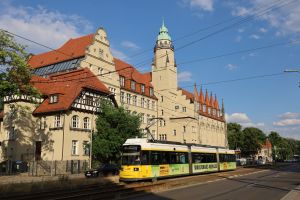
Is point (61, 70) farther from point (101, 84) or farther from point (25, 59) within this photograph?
point (25, 59)

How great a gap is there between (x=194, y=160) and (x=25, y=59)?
18.6 m

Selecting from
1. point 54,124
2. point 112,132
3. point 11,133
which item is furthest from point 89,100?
point 11,133

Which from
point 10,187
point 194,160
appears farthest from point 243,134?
point 10,187

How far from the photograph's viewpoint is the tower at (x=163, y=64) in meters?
71.1

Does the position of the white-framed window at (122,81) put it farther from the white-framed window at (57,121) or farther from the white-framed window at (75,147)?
the white-framed window at (75,147)

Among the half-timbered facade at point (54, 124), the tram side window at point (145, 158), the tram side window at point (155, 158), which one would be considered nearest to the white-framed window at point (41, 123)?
the half-timbered facade at point (54, 124)

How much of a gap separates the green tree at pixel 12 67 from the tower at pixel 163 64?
41222 mm

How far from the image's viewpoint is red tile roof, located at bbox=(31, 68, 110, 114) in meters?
42.6

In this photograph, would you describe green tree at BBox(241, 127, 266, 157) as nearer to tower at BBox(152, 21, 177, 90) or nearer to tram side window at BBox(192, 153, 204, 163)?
→ tower at BBox(152, 21, 177, 90)

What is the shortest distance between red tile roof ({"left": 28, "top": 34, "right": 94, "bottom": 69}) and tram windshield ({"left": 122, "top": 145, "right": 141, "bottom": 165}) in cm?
2587

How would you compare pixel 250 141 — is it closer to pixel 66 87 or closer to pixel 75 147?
pixel 75 147

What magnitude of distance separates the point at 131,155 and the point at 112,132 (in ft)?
50.7

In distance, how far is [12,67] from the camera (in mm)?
31594

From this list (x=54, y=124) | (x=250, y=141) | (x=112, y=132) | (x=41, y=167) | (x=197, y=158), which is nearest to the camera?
(x=197, y=158)
